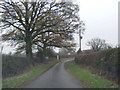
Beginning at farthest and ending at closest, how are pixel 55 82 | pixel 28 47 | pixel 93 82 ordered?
pixel 28 47, pixel 55 82, pixel 93 82

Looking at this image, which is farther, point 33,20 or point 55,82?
point 33,20

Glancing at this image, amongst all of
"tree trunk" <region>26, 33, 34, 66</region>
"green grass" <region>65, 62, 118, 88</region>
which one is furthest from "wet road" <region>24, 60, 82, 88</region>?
"tree trunk" <region>26, 33, 34, 66</region>

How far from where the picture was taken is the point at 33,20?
26781 mm

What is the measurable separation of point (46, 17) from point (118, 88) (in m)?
19.6

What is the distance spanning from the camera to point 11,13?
24.1m

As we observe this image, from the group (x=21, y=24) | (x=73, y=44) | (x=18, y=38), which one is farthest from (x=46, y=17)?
(x=73, y=44)

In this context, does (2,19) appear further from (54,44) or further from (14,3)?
(54,44)

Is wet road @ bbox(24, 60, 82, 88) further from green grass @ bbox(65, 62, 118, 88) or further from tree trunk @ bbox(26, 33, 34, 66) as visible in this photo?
tree trunk @ bbox(26, 33, 34, 66)

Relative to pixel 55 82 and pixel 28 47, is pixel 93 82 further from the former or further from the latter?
pixel 28 47

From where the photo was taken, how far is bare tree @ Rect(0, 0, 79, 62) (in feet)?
79.4

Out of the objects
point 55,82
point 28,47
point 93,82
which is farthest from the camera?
point 28,47

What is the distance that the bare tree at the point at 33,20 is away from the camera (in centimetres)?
2420

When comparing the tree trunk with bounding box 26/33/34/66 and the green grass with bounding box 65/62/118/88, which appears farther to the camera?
the tree trunk with bounding box 26/33/34/66

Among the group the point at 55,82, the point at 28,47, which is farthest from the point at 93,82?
the point at 28,47
